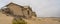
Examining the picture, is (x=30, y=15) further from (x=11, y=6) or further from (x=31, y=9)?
(x=11, y=6)

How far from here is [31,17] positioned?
1.17 meters

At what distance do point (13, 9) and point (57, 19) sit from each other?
18.8 inches

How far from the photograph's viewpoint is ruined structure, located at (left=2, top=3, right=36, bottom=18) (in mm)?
1174

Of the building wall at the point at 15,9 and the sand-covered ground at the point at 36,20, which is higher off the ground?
the building wall at the point at 15,9

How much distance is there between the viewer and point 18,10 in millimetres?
1174

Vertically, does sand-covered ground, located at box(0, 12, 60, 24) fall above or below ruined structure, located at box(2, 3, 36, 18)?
below

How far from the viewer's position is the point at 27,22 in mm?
1173

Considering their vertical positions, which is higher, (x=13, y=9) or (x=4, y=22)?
(x=13, y=9)

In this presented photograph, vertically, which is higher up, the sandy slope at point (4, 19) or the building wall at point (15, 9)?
the building wall at point (15, 9)

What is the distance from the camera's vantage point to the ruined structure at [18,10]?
117cm

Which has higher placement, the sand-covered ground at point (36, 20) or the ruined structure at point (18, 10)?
the ruined structure at point (18, 10)

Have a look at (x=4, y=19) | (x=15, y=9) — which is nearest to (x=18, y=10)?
(x=15, y=9)

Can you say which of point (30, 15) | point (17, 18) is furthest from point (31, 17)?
point (17, 18)

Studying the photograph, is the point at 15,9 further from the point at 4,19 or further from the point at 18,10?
the point at 4,19
